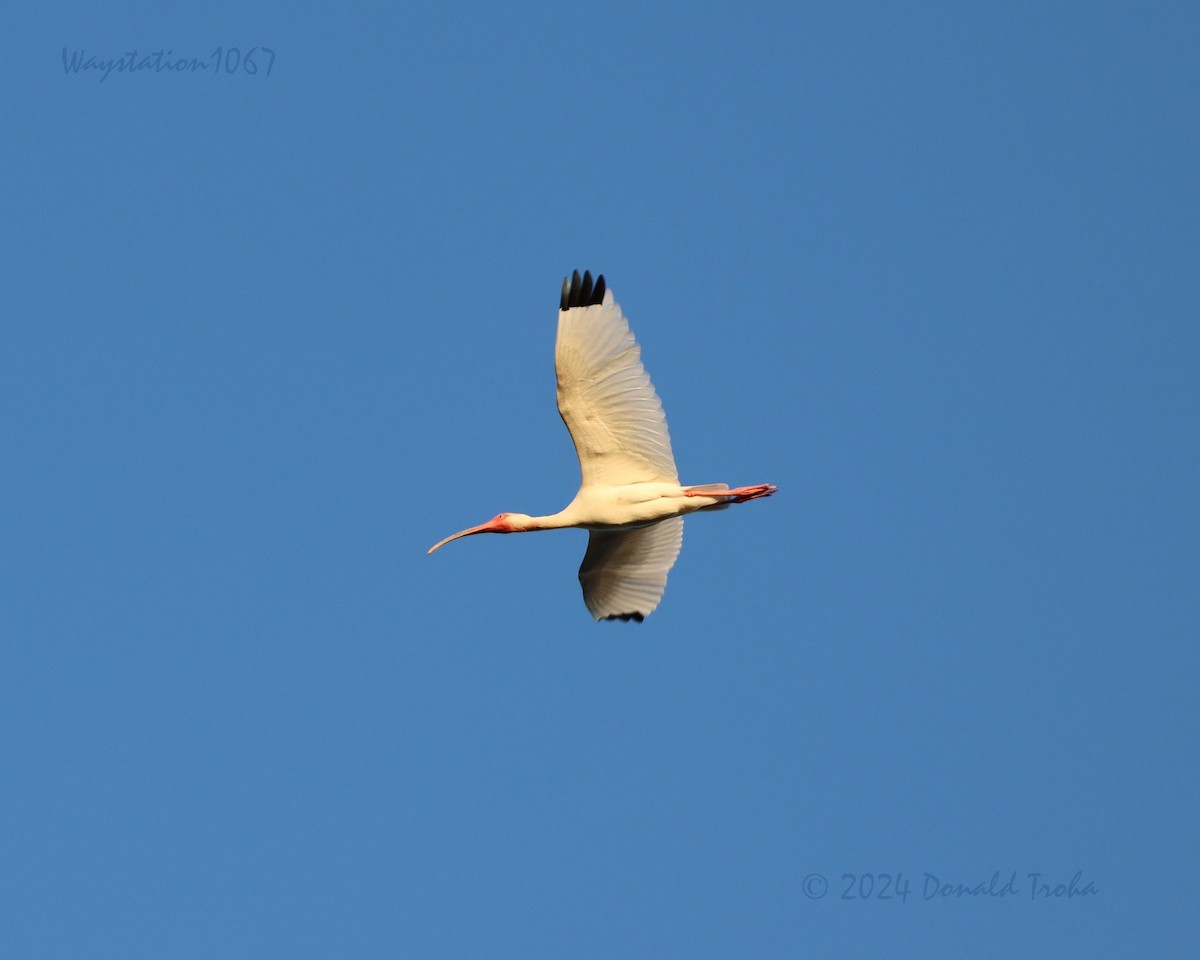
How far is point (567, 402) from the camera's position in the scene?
22.4m

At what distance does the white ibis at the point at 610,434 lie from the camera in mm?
22078

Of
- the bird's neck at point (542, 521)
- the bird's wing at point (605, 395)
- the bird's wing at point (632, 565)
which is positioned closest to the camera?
the bird's wing at point (605, 395)

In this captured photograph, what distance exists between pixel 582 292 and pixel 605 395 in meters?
1.25

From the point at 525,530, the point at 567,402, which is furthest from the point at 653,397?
the point at 525,530

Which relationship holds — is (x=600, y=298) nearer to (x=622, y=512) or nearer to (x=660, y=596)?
(x=622, y=512)

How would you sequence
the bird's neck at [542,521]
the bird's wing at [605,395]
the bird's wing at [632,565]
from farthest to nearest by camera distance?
the bird's wing at [632,565] < the bird's neck at [542,521] < the bird's wing at [605,395]

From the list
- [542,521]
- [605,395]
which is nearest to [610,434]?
[605,395]

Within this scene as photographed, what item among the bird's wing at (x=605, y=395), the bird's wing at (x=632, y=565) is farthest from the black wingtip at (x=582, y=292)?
the bird's wing at (x=632, y=565)

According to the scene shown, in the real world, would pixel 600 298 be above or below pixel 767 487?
above

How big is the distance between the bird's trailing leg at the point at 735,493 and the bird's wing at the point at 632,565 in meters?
1.53

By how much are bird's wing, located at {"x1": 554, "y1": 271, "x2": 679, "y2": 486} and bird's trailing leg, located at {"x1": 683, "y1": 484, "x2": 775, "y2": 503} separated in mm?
361

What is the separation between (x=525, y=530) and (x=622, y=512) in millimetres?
1629

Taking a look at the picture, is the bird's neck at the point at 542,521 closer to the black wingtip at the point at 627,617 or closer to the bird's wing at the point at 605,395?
the bird's wing at the point at 605,395

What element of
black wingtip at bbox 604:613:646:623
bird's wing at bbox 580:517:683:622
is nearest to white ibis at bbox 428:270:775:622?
bird's wing at bbox 580:517:683:622
